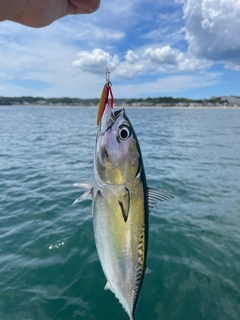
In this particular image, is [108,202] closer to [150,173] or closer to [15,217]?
[15,217]

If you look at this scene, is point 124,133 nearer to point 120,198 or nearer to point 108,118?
point 108,118

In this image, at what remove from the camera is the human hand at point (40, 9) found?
2.45 m

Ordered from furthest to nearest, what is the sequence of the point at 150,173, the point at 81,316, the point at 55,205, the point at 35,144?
the point at 35,144 < the point at 150,173 < the point at 55,205 < the point at 81,316

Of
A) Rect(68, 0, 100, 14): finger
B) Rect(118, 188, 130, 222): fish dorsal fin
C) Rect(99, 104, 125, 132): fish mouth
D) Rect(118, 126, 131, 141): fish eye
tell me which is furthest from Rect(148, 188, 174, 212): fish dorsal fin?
Rect(68, 0, 100, 14): finger

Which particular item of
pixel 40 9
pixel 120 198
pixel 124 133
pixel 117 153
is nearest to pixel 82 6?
pixel 40 9

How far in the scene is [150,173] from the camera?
1402 cm

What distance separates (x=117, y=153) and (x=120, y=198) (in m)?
0.38

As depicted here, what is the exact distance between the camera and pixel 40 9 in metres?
2.56

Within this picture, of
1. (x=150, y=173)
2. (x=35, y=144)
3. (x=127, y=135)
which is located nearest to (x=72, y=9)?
(x=127, y=135)

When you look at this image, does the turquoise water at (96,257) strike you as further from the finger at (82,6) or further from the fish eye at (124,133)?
the finger at (82,6)

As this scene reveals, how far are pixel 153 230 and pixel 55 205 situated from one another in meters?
3.74

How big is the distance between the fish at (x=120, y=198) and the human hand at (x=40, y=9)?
1131 millimetres

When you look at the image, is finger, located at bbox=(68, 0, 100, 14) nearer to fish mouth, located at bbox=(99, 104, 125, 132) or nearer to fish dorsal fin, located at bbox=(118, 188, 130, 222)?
fish mouth, located at bbox=(99, 104, 125, 132)

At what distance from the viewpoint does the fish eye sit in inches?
91.0
